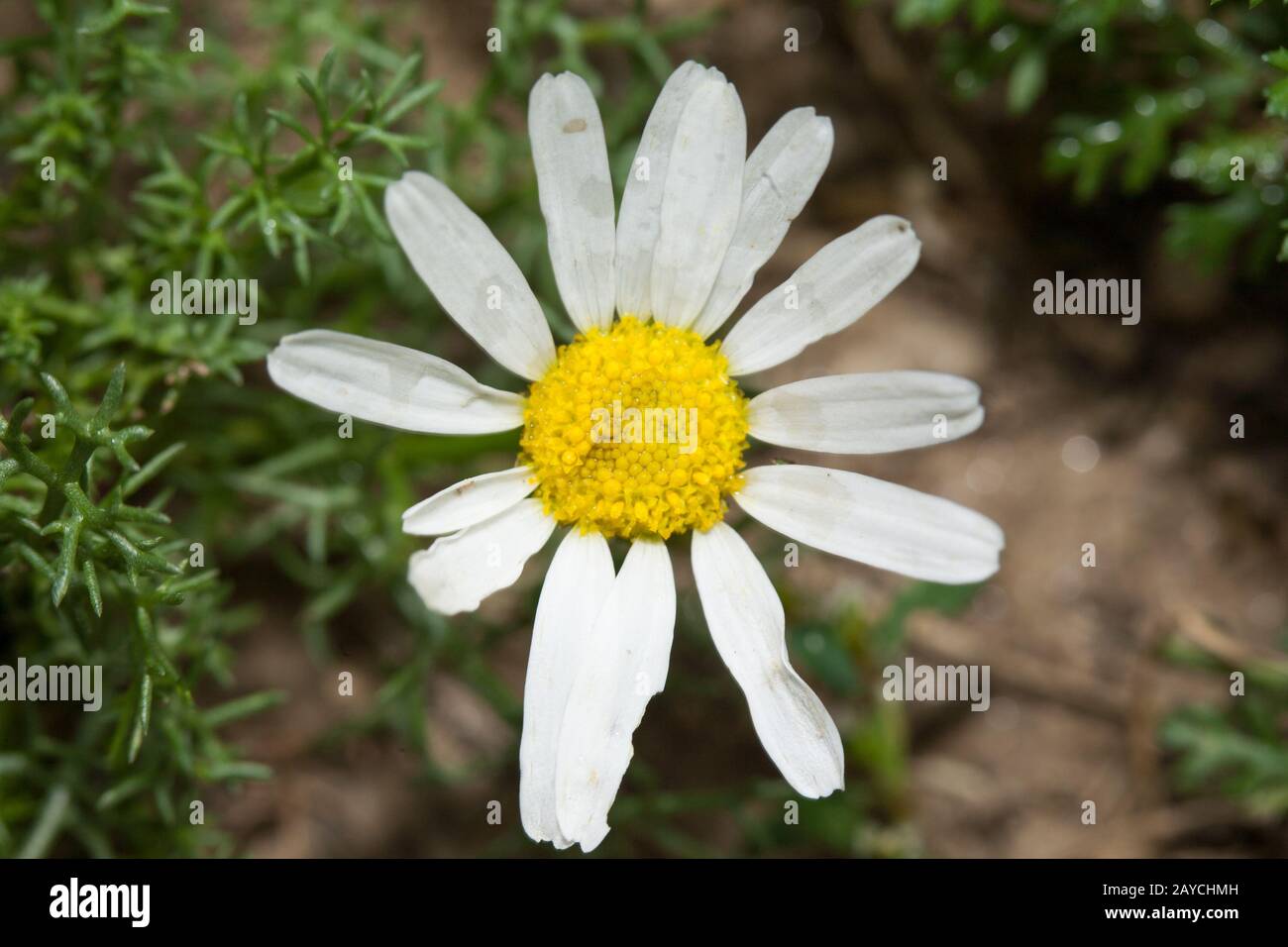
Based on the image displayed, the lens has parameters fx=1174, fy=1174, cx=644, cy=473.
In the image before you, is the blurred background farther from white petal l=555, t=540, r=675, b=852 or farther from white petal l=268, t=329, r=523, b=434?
white petal l=555, t=540, r=675, b=852

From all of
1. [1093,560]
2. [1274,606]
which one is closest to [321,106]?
[1093,560]

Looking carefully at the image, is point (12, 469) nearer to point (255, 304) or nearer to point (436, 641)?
point (255, 304)

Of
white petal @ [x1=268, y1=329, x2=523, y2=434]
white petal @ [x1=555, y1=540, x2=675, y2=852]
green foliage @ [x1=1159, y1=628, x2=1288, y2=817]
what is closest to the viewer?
white petal @ [x1=268, y1=329, x2=523, y2=434]

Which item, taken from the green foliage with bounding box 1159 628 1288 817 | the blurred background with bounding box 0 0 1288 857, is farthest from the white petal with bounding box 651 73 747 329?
the green foliage with bounding box 1159 628 1288 817

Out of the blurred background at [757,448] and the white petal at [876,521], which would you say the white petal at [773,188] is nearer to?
the white petal at [876,521]

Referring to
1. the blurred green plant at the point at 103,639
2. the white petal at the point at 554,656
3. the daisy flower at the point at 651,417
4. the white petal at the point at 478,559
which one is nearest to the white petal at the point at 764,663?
the daisy flower at the point at 651,417

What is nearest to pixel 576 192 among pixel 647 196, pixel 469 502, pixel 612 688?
pixel 647 196
